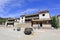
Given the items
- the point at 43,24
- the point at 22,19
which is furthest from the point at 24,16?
the point at 43,24

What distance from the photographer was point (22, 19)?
76375mm

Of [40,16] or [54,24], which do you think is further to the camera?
[40,16]

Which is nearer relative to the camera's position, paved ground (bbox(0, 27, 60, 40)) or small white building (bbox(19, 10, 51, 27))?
paved ground (bbox(0, 27, 60, 40))

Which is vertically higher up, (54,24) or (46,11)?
(46,11)

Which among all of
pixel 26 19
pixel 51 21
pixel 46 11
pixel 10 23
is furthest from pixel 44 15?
pixel 10 23

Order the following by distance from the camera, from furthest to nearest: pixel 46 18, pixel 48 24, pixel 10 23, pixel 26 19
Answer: pixel 10 23
pixel 26 19
pixel 46 18
pixel 48 24

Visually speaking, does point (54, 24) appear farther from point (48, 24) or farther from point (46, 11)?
point (46, 11)

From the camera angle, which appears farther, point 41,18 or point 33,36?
point 41,18

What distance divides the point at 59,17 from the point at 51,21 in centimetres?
1988

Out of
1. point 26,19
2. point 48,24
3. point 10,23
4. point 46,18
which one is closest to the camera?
point 48,24

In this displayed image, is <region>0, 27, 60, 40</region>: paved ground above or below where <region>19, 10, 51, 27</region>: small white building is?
below

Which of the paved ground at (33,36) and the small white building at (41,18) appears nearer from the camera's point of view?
the paved ground at (33,36)

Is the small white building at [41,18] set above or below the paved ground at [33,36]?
above

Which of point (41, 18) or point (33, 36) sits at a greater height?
point (41, 18)
